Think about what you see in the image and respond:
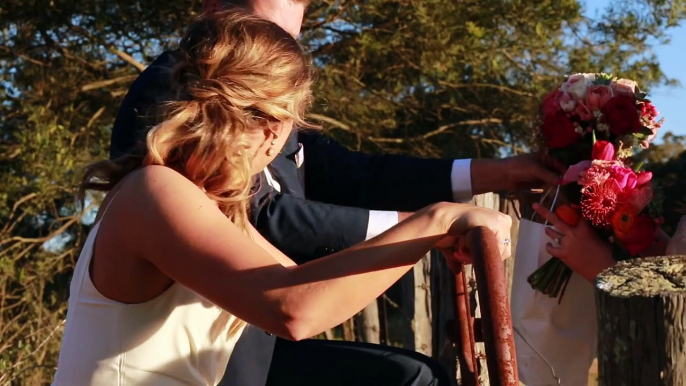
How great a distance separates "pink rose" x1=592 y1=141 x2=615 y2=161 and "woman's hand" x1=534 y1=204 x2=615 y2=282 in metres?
0.23

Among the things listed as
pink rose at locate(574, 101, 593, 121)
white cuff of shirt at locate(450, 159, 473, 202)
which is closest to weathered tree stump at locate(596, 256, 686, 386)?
pink rose at locate(574, 101, 593, 121)

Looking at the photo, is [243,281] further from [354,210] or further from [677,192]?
[677,192]

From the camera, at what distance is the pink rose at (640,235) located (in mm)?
3088

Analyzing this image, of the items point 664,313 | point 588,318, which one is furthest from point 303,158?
point 664,313

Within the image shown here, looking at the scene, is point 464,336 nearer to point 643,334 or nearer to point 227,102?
point 643,334

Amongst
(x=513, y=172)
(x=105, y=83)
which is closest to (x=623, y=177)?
(x=513, y=172)

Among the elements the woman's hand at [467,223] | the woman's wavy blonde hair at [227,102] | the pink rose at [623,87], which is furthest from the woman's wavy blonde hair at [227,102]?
the pink rose at [623,87]

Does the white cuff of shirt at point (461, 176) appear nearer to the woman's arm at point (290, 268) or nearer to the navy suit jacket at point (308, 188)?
the navy suit jacket at point (308, 188)

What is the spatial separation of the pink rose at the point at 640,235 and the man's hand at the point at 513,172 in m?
0.40

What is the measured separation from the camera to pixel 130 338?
2213 mm

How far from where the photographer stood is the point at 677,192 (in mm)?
3127

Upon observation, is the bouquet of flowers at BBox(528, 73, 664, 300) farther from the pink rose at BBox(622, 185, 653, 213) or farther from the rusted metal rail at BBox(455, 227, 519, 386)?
the rusted metal rail at BBox(455, 227, 519, 386)

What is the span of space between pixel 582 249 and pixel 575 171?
0.27 metres

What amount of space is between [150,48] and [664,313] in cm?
689
